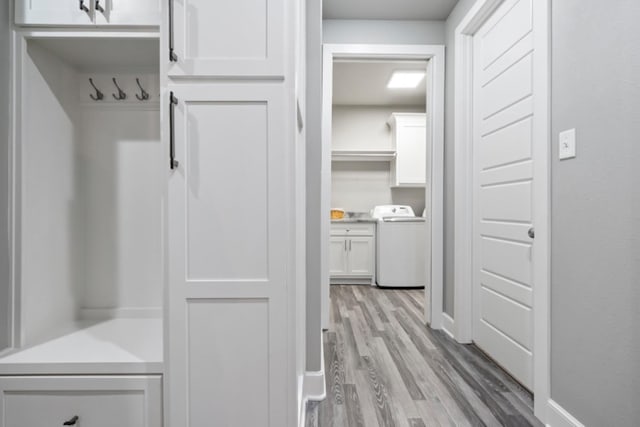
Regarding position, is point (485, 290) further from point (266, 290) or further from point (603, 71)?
point (266, 290)

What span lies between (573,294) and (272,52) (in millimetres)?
1381

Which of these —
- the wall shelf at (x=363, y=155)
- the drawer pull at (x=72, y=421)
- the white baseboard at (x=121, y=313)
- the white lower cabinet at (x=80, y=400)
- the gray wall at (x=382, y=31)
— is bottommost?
the drawer pull at (x=72, y=421)

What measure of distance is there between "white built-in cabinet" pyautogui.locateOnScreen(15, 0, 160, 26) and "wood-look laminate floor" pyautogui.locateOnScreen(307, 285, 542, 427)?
166 centimetres

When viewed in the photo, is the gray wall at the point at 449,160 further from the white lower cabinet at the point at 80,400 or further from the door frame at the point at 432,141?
the white lower cabinet at the point at 80,400

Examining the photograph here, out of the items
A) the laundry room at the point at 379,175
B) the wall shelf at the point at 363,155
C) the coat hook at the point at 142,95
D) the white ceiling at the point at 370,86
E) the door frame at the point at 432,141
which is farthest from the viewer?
the wall shelf at the point at 363,155

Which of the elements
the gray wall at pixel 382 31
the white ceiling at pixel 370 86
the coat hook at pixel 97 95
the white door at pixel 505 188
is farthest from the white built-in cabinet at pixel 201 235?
the white ceiling at pixel 370 86

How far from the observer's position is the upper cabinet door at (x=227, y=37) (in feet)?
3.34

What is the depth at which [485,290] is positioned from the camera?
2.23 meters

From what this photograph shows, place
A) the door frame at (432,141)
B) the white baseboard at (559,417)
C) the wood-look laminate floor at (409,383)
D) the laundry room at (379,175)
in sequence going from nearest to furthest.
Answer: the white baseboard at (559,417), the wood-look laminate floor at (409,383), the door frame at (432,141), the laundry room at (379,175)

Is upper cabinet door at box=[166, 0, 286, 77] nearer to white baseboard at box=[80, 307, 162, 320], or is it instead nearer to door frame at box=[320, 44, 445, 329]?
white baseboard at box=[80, 307, 162, 320]

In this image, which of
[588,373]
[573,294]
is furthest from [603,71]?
[588,373]

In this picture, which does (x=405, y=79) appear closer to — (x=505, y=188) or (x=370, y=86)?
(x=370, y=86)

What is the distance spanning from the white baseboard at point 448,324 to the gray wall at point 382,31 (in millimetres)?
2115

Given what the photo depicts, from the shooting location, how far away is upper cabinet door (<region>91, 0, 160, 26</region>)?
3.70 ft
